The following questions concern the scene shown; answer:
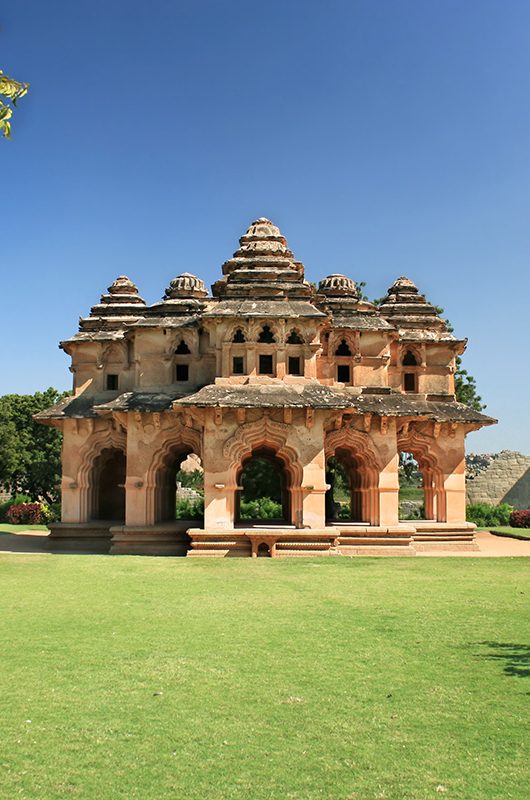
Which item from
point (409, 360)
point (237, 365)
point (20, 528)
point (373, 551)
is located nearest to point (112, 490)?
point (20, 528)

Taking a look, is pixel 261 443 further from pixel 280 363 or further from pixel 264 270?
pixel 264 270

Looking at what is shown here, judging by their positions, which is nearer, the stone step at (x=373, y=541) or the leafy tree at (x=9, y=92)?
the leafy tree at (x=9, y=92)

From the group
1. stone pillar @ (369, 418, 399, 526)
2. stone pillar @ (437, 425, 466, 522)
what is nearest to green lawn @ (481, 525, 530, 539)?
stone pillar @ (437, 425, 466, 522)

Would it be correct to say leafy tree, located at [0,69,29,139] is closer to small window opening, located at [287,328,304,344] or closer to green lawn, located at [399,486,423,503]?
small window opening, located at [287,328,304,344]

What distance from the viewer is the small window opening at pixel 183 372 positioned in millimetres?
22188

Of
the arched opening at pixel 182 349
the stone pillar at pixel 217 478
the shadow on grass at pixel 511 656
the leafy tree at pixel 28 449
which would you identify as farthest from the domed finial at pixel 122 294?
the shadow on grass at pixel 511 656

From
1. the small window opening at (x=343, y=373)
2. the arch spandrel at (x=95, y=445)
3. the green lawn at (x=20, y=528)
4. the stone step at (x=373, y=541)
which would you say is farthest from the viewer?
the green lawn at (x=20, y=528)

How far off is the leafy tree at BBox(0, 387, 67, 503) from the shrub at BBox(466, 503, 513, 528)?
21.1 meters

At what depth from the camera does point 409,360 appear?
1000 inches

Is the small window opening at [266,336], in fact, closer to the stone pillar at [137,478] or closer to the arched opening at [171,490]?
the arched opening at [171,490]

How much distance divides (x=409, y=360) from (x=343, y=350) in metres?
3.27

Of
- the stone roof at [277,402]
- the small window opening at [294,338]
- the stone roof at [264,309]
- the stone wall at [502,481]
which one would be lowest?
the stone wall at [502,481]

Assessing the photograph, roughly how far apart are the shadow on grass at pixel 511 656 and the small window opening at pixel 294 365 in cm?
1262

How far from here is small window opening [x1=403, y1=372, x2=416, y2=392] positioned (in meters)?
25.2
